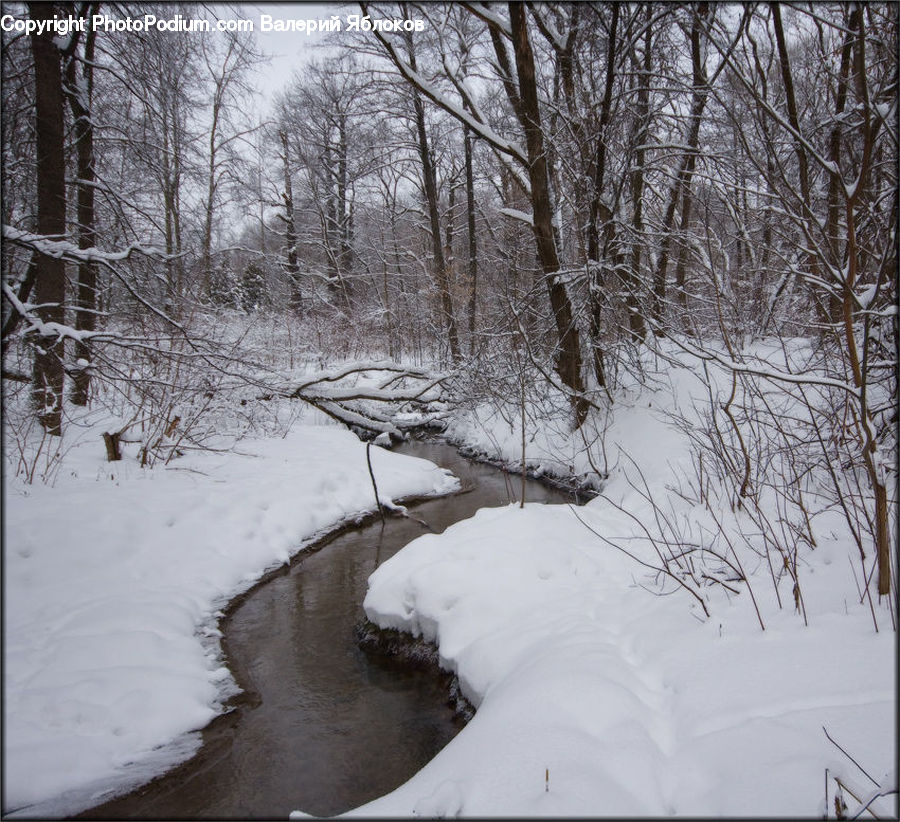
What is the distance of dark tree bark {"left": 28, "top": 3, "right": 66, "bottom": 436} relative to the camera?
20.8 feet

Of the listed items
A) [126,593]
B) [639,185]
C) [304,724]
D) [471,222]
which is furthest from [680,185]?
[126,593]

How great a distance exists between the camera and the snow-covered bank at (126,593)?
3123 millimetres

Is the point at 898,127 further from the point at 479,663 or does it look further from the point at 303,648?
the point at 303,648

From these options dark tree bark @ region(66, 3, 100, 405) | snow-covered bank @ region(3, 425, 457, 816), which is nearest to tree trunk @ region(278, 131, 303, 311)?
dark tree bark @ region(66, 3, 100, 405)

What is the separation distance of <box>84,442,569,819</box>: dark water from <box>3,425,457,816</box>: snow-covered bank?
0.22 m

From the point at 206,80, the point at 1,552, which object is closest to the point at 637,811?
the point at 1,552

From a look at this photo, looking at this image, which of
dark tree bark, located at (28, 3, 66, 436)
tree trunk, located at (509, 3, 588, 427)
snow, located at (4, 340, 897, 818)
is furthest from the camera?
tree trunk, located at (509, 3, 588, 427)

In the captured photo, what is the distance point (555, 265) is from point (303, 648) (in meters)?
6.42

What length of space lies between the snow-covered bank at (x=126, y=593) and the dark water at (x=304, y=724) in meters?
0.22

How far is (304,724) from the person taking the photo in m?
3.72

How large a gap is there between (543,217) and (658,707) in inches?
286

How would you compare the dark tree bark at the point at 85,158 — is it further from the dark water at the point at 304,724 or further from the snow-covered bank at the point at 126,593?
the dark water at the point at 304,724

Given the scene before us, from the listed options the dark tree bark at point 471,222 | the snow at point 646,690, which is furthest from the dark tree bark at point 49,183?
the dark tree bark at point 471,222

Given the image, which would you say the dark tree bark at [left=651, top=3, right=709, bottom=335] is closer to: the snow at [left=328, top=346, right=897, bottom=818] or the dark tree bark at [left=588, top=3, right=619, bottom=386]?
the dark tree bark at [left=588, top=3, right=619, bottom=386]
